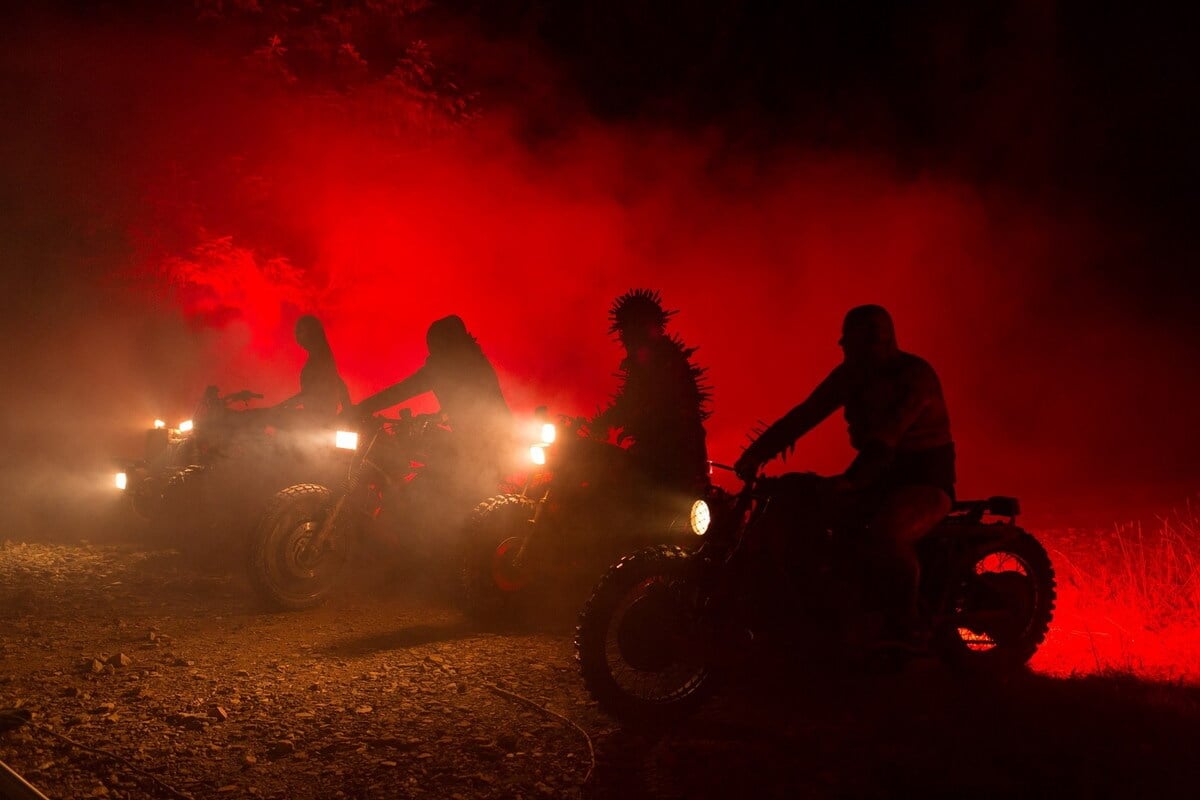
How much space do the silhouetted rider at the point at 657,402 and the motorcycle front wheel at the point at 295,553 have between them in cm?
227

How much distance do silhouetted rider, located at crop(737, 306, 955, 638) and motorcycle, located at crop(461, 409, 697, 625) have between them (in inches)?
66.8

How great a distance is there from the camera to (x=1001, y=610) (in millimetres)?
4230

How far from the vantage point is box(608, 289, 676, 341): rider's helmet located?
599 centimetres

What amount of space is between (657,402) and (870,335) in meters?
2.13

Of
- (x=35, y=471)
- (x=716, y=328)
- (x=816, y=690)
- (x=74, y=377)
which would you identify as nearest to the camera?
(x=816, y=690)

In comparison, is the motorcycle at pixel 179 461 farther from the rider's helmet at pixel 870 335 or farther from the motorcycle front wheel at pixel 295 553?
the rider's helmet at pixel 870 335

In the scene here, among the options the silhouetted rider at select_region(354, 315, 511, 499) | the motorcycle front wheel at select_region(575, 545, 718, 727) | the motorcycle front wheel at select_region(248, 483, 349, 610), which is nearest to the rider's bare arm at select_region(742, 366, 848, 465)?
the motorcycle front wheel at select_region(575, 545, 718, 727)

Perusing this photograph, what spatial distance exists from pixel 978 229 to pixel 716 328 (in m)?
9.41

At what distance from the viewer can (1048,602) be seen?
449 cm

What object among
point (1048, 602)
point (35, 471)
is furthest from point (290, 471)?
point (35, 471)

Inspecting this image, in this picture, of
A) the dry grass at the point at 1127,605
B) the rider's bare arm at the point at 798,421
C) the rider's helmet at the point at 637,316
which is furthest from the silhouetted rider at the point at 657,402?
the dry grass at the point at 1127,605

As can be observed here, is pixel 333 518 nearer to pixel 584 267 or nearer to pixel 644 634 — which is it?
pixel 644 634

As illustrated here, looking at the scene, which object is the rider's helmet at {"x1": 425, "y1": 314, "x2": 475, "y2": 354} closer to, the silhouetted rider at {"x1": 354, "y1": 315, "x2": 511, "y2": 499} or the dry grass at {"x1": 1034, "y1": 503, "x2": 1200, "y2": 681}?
the silhouetted rider at {"x1": 354, "y1": 315, "x2": 511, "y2": 499}

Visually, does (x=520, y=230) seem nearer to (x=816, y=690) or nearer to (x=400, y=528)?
(x=400, y=528)
